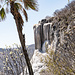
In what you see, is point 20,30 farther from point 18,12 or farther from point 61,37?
point 61,37

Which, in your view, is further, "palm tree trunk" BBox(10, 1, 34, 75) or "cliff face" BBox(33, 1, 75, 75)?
"palm tree trunk" BBox(10, 1, 34, 75)

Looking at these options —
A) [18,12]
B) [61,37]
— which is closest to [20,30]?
[18,12]

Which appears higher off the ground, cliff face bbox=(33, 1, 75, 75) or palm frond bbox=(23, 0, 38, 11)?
palm frond bbox=(23, 0, 38, 11)

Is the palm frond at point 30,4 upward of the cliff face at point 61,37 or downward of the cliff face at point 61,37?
upward

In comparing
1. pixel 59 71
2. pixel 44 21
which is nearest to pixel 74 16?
pixel 59 71

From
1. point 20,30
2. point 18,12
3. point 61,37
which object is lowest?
point 61,37

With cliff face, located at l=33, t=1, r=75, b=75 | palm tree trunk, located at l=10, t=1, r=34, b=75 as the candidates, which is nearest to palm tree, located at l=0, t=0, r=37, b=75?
palm tree trunk, located at l=10, t=1, r=34, b=75

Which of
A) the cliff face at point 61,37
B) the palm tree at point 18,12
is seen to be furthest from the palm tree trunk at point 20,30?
the cliff face at point 61,37

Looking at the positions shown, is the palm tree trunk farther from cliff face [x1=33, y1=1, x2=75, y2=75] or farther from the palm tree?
cliff face [x1=33, y1=1, x2=75, y2=75]

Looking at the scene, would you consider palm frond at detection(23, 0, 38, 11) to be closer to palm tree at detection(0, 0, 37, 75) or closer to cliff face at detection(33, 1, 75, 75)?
palm tree at detection(0, 0, 37, 75)

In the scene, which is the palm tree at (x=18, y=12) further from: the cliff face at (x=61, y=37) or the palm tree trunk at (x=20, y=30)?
the cliff face at (x=61, y=37)

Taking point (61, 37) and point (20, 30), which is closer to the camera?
point (20, 30)

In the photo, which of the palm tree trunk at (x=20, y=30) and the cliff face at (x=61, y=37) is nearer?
the cliff face at (x=61, y=37)

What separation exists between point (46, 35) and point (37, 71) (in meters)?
6.96
